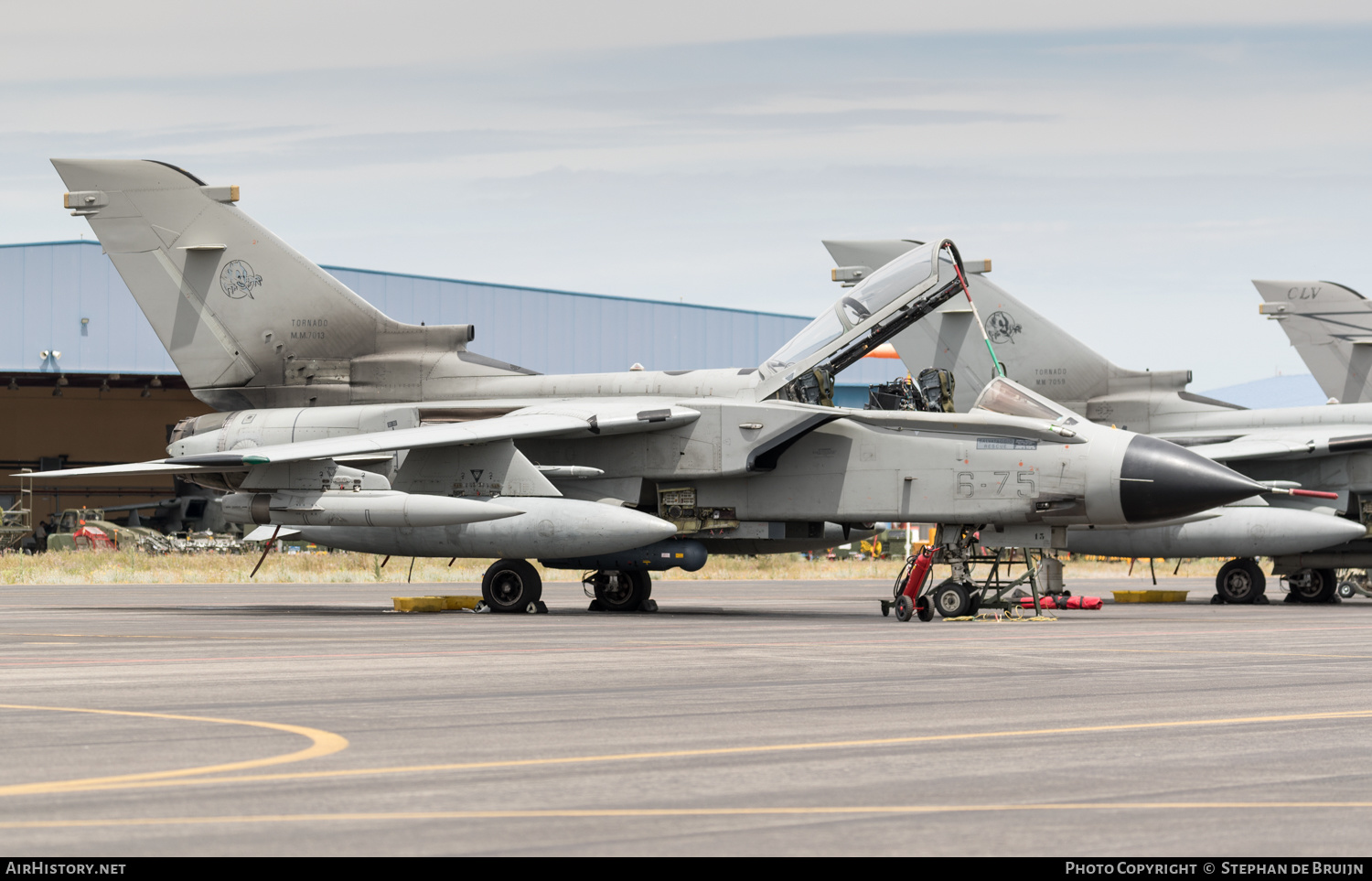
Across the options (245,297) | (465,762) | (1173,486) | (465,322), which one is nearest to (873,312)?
(1173,486)

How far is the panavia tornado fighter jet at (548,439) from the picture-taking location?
18.6 m

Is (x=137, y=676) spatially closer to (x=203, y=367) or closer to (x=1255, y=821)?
(x=1255, y=821)

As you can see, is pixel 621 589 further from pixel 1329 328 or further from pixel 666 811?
pixel 1329 328

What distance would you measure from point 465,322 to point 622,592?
30252mm

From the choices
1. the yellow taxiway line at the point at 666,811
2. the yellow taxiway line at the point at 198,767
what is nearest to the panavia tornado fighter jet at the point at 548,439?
the yellow taxiway line at the point at 198,767

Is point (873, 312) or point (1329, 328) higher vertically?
point (1329, 328)

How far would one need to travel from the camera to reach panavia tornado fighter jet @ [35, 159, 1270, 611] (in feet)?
61.1

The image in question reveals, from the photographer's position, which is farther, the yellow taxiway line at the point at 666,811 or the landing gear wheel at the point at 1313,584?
the landing gear wheel at the point at 1313,584

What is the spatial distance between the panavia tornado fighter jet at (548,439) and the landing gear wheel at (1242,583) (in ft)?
31.1

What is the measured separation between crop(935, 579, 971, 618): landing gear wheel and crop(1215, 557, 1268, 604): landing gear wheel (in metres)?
9.91

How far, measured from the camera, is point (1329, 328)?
3088cm

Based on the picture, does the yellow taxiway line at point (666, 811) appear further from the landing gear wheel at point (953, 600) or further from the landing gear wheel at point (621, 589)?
the landing gear wheel at point (621, 589)

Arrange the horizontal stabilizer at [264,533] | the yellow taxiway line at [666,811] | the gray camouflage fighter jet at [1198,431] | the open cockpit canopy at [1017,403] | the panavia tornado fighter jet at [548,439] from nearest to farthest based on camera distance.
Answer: the yellow taxiway line at [666,811] < the panavia tornado fighter jet at [548,439] < the open cockpit canopy at [1017,403] < the horizontal stabilizer at [264,533] < the gray camouflage fighter jet at [1198,431]

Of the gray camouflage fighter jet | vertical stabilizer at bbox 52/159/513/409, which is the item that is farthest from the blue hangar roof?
vertical stabilizer at bbox 52/159/513/409
